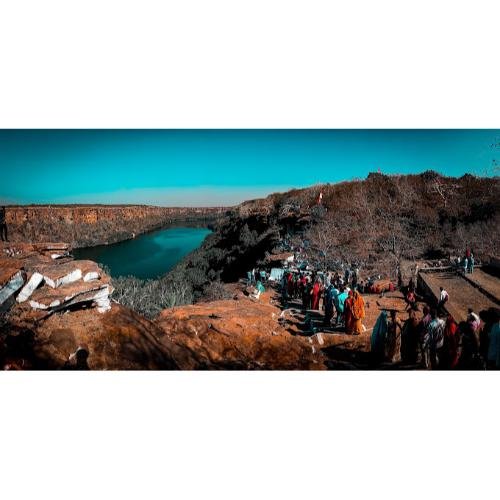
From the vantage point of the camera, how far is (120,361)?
9.32 ft

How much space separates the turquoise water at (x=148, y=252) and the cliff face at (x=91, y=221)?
91 millimetres

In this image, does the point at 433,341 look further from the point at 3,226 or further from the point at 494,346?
the point at 3,226

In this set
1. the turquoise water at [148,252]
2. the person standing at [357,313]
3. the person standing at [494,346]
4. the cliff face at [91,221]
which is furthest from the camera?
the turquoise water at [148,252]

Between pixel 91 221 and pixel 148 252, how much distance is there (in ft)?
2.09

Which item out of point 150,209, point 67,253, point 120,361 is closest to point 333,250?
point 150,209

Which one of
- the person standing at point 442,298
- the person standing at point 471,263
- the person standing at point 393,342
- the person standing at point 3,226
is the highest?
the person standing at point 3,226

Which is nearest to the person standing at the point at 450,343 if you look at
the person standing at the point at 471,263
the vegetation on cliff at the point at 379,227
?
the person standing at the point at 471,263

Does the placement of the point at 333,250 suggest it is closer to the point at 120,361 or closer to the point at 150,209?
the point at 150,209

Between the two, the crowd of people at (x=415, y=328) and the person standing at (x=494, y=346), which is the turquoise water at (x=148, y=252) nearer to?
the crowd of people at (x=415, y=328)

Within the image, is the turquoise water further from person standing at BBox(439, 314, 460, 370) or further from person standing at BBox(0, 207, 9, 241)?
person standing at BBox(439, 314, 460, 370)

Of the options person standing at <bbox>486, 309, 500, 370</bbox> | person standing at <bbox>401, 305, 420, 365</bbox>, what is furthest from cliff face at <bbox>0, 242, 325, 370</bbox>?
person standing at <bbox>486, 309, 500, 370</bbox>

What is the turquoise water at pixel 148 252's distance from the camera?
3.18 metres

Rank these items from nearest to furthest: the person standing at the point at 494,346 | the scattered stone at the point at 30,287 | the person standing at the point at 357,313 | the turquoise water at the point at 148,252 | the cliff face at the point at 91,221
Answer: the person standing at the point at 494,346
the scattered stone at the point at 30,287
the person standing at the point at 357,313
the cliff face at the point at 91,221
the turquoise water at the point at 148,252

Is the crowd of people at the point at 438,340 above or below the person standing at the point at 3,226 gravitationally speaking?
below
